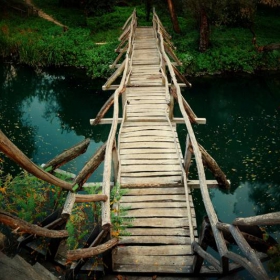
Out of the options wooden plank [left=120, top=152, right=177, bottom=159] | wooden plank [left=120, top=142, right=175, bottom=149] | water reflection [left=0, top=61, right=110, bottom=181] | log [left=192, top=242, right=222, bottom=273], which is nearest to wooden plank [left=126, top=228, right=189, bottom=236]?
log [left=192, top=242, right=222, bottom=273]

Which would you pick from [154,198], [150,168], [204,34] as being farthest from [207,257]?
[204,34]

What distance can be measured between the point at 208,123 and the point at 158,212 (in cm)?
932

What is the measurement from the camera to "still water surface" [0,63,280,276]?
1083cm

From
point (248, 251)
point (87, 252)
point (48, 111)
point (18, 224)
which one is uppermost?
point (18, 224)

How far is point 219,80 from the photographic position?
1950 centimetres

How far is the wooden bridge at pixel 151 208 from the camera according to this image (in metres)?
4.30

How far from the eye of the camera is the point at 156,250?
18.7 ft

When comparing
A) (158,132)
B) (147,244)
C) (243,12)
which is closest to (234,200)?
(158,132)

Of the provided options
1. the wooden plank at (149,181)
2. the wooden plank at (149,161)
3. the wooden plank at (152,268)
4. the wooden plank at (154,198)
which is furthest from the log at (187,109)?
the wooden plank at (152,268)

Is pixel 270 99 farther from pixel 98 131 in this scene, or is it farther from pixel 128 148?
pixel 128 148

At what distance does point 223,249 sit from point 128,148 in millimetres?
4488

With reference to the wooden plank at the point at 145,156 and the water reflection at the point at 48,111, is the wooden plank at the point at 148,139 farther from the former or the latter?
the water reflection at the point at 48,111

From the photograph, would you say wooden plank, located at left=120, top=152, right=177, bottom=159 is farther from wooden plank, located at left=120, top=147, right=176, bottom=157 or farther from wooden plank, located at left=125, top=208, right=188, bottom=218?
wooden plank, located at left=125, top=208, right=188, bottom=218

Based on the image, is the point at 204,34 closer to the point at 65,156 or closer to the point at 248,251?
the point at 65,156
